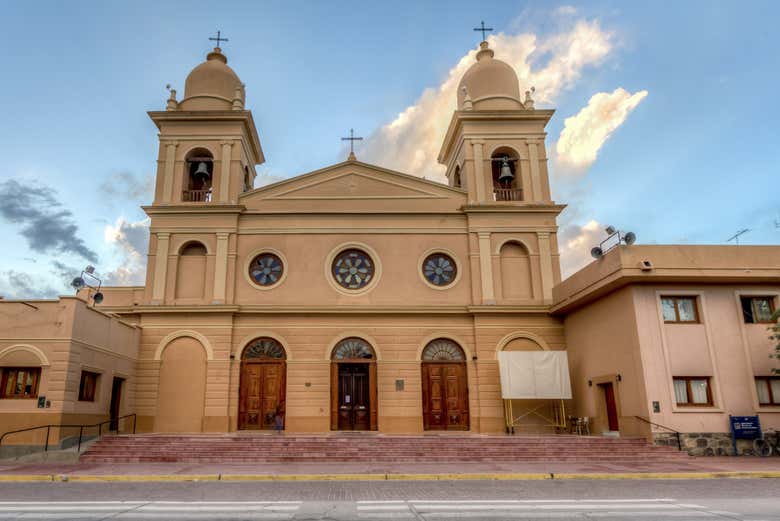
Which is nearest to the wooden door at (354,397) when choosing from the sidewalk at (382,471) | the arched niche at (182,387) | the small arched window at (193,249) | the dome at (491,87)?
the arched niche at (182,387)

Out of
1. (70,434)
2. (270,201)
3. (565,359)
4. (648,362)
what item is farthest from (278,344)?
(648,362)

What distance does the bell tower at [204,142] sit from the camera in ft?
79.0

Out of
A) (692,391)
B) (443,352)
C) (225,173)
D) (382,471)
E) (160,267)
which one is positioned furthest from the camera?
(225,173)

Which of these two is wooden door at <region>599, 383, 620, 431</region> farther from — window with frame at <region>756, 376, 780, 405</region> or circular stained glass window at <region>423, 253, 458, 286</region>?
circular stained glass window at <region>423, 253, 458, 286</region>

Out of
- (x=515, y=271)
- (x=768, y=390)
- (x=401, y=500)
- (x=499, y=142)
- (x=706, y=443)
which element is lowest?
(x=401, y=500)

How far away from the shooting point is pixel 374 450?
16.9 metres

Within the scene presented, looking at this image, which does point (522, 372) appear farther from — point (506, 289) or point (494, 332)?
point (506, 289)

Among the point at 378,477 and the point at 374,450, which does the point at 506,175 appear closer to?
the point at 374,450

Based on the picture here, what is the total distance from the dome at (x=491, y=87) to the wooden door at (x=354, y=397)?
12.5 metres

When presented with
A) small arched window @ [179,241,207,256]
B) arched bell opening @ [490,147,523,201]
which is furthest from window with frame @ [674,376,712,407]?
small arched window @ [179,241,207,256]

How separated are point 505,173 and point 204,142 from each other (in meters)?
12.7

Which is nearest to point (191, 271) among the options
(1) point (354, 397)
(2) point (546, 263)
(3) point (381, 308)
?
(3) point (381, 308)

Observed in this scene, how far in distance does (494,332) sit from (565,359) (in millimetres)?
2834

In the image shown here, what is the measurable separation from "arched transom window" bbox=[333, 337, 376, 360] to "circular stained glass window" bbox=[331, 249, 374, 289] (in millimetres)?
2226
